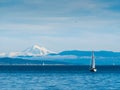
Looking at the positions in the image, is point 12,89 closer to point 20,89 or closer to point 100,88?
point 20,89

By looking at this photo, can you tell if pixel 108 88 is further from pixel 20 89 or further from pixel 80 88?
pixel 20 89

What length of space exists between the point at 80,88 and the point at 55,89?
25.4 feet

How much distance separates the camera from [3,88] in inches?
4387

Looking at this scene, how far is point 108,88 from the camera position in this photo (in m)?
116

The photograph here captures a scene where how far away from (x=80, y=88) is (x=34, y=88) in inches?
390

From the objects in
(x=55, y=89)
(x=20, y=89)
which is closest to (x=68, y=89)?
(x=55, y=89)

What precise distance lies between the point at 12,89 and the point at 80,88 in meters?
15.0

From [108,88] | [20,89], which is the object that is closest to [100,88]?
[108,88]

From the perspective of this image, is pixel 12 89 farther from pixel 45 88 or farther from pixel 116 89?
pixel 116 89

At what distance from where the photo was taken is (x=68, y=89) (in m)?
111

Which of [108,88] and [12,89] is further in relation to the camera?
[108,88]

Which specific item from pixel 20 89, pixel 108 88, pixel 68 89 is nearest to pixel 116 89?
pixel 108 88

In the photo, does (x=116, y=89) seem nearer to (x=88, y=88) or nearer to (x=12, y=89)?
(x=88, y=88)

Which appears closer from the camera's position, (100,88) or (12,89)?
(12,89)
